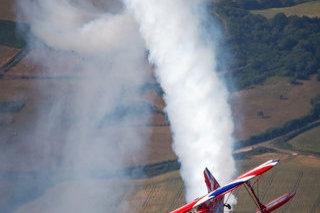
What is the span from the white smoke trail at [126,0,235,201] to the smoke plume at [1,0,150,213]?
2561cm

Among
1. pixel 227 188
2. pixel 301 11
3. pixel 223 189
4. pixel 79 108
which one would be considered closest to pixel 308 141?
pixel 79 108

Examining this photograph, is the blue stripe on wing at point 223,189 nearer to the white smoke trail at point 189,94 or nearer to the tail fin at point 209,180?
the tail fin at point 209,180

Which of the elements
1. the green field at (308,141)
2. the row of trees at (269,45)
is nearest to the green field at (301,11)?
the row of trees at (269,45)

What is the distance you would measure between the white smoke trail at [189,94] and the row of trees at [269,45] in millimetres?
58466

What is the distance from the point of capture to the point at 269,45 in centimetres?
18512

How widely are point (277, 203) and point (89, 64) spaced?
79.3 meters

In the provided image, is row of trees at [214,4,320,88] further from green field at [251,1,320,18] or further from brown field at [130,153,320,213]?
brown field at [130,153,320,213]

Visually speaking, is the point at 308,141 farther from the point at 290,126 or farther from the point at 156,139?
the point at 156,139

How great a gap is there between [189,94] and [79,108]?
5054 centimetres

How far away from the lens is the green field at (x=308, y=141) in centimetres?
Answer: 13275

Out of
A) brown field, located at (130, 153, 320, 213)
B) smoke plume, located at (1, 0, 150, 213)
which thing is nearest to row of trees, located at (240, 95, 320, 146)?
brown field, located at (130, 153, 320, 213)

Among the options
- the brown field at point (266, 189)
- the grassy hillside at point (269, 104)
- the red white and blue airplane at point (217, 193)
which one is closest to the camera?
the red white and blue airplane at point (217, 193)

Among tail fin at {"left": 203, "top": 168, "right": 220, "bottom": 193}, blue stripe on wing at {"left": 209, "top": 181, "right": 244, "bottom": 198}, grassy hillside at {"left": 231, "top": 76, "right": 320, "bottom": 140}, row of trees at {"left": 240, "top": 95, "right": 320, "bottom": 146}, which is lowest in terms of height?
blue stripe on wing at {"left": 209, "top": 181, "right": 244, "bottom": 198}

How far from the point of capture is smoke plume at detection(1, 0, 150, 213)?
118m
